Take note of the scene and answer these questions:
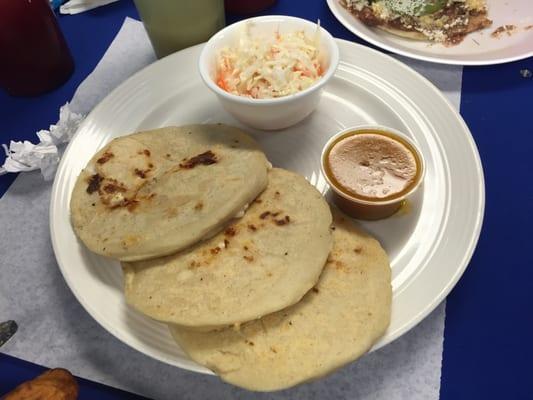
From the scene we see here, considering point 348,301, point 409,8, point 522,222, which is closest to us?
point 348,301

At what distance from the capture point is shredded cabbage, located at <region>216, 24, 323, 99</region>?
1775 mm

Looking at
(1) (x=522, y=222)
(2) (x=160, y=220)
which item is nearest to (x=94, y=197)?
(2) (x=160, y=220)

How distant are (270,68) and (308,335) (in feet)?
3.32

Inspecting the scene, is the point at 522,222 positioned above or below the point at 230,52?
below

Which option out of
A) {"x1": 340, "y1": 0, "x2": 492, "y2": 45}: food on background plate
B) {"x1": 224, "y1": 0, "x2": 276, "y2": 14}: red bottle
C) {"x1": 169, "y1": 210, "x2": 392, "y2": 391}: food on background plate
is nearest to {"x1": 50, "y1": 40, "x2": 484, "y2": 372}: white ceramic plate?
{"x1": 169, "y1": 210, "x2": 392, "y2": 391}: food on background plate

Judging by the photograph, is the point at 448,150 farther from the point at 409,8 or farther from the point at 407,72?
the point at 409,8

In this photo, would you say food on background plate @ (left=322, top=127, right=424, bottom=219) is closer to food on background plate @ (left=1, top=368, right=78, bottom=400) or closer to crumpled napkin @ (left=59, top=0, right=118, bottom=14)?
food on background plate @ (left=1, top=368, right=78, bottom=400)

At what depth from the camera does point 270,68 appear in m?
1.80

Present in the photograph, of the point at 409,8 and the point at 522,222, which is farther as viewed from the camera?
the point at 409,8

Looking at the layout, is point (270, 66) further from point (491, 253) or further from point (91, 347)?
point (91, 347)

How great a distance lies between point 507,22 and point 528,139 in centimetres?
81

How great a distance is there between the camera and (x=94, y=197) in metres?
1.62

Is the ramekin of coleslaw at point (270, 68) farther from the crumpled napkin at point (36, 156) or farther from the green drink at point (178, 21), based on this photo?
the crumpled napkin at point (36, 156)

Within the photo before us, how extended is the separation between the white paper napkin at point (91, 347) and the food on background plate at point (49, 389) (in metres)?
0.14
